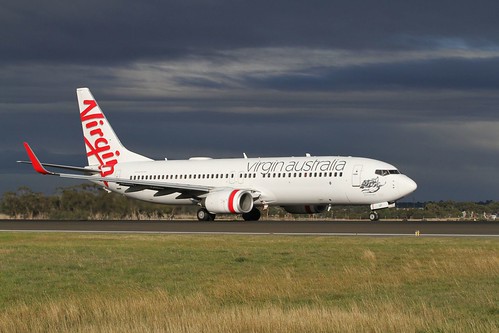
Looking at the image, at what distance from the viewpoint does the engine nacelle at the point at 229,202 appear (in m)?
50.9

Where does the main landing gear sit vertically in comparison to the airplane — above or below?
below

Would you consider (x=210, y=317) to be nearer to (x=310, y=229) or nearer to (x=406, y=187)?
(x=310, y=229)

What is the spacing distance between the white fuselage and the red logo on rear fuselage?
376 cm

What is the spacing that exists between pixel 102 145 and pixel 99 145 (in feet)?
0.74

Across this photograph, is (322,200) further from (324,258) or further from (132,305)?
(132,305)

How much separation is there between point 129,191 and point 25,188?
59.9 ft

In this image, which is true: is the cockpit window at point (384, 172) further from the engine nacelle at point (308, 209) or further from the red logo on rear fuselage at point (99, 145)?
the red logo on rear fuselage at point (99, 145)

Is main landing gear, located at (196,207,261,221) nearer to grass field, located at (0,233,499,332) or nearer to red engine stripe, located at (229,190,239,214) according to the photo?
red engine stripe, located at (229,190,239,214)

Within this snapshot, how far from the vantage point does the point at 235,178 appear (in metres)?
54.8

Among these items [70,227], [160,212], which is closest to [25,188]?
[160,212]

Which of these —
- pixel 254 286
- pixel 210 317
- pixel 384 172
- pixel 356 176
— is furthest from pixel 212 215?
pixel 210 317

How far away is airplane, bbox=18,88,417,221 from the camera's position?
49.7 meters

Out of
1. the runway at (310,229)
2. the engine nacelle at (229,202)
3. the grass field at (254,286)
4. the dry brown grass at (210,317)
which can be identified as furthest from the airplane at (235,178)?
the dry brown grass at (210,317)

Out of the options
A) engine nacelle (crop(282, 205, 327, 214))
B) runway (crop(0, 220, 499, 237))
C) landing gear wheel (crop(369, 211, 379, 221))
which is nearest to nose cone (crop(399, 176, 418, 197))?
landing gear wheel (crop(369, 211, 379, 221))
